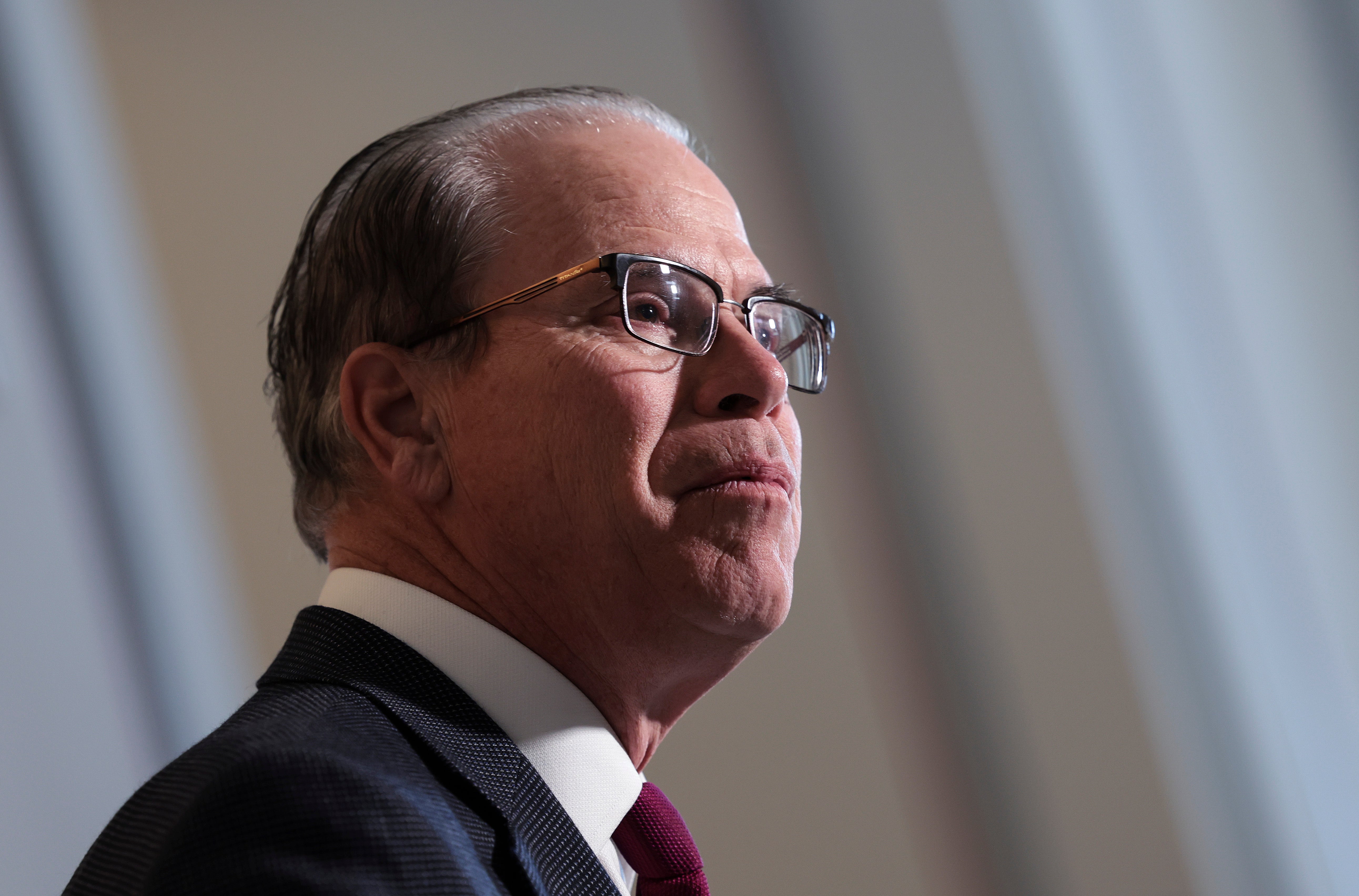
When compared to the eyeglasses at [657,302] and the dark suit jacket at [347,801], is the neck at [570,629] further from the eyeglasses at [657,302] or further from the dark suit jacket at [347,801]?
the eyeglasses at [657,302]

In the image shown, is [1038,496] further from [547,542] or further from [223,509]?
[223,509]

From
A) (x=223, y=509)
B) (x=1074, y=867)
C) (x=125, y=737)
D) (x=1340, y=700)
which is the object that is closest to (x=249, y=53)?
(x=223, y=509)

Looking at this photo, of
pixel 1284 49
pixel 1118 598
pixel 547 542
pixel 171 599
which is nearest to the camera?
pixel 547 542

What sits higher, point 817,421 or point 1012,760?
point 817,421

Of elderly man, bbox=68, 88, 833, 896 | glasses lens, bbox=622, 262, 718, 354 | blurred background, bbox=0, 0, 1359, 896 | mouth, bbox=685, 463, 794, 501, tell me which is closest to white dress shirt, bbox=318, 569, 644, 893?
elderly man, bbox=68, 88, 833, 896

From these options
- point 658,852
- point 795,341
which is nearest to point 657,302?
point 795,341

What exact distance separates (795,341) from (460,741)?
2.14ft

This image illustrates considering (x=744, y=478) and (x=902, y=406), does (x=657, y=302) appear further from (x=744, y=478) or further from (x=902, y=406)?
(x=902, y=406)

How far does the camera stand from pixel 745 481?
1.02m

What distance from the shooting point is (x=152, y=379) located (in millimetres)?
1958

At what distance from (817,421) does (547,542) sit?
1.03m

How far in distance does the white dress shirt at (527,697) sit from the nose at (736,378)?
0.97 feet

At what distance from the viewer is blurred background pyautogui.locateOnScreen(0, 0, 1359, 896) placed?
5.71 feet

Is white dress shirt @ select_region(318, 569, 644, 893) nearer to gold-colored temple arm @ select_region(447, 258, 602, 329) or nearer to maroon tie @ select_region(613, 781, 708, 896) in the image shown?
maroon tie @ select_region(613, 781, 708, 896)
